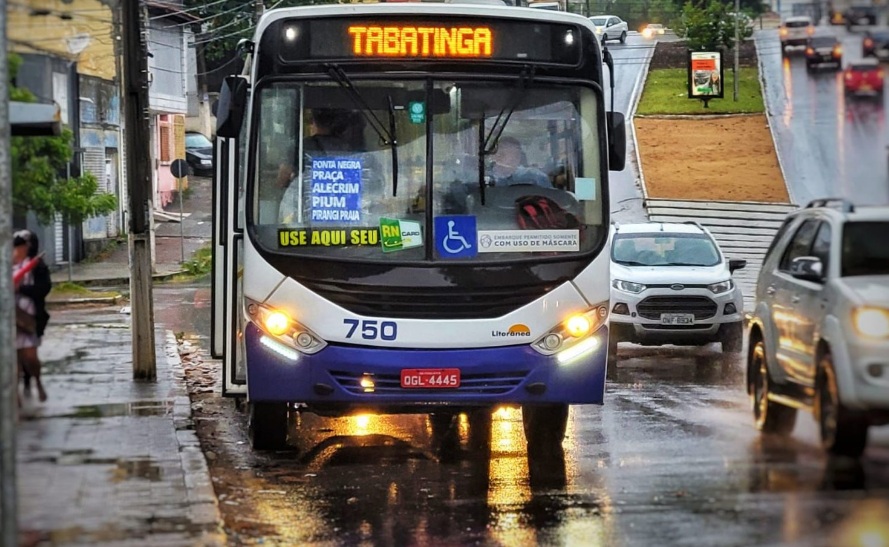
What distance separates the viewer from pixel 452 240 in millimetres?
10172

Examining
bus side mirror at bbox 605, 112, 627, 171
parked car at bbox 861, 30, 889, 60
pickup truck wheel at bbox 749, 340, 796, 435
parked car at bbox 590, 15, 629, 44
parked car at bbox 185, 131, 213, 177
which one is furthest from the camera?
parked car at bbox 185, 131, 213, 177

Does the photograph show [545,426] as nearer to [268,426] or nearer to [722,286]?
[268,426]

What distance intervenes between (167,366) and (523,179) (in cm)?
829

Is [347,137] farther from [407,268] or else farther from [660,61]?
[660,61]

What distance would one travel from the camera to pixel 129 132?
15.1 metres

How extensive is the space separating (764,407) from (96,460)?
5619mm

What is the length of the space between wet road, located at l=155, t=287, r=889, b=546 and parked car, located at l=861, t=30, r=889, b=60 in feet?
8.24

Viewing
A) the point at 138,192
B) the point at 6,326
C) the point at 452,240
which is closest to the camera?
the point at 6,326

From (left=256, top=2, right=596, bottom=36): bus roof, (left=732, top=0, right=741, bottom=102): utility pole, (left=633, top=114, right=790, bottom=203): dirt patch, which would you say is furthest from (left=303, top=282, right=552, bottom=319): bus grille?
(left=732, top=0, right=741, bottom=102): utility pole

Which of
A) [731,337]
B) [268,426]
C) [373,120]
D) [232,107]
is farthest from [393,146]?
[731,337]

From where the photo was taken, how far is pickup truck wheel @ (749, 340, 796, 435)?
1153 cm

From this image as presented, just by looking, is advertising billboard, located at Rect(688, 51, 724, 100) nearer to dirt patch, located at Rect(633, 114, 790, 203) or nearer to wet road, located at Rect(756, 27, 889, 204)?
dirt patch, located at Rect(633, 114, 790, 203)

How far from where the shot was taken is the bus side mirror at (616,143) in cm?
1055

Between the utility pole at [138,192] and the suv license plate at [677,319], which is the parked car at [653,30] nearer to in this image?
the suv license plate at [677,319]
